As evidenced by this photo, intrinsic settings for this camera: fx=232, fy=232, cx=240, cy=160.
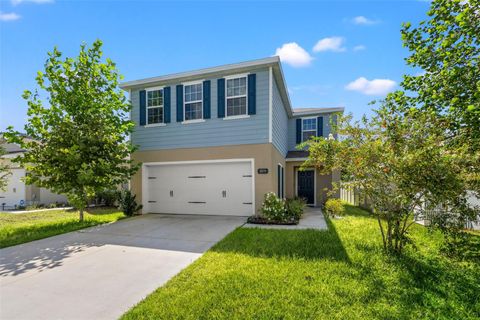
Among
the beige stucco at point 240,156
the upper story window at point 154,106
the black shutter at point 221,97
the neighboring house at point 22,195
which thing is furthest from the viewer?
the neighboring house at point 22,195

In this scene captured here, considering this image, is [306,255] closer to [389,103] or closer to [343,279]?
[343,279]

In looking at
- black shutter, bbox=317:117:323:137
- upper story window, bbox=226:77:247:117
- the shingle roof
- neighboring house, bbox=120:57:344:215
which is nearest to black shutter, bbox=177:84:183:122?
neighboring house, bbox=120:57:344:215

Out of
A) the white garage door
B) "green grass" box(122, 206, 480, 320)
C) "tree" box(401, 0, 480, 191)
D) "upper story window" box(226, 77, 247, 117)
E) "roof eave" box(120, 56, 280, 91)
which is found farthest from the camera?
the white garage door

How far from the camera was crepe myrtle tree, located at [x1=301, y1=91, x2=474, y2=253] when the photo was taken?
3680mm

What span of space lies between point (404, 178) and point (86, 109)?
30.5 ft

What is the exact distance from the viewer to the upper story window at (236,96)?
8781 mm

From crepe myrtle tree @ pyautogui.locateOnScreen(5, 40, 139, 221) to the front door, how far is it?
9503mm

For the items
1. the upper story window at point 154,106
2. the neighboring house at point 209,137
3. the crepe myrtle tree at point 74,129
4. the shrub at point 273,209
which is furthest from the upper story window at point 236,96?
the crepe myrtle tree at point 74,129

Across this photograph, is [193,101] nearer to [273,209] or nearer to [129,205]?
[129,205]

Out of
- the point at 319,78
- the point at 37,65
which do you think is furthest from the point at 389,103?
the point at 37,65

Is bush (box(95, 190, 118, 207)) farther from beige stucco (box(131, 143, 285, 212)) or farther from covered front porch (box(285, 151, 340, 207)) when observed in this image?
covered front porch (box(285, 151, 340, 207))

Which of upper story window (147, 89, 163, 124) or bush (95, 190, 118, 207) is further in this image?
bush (95, 190, 118, 207)

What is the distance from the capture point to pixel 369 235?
6129 mm

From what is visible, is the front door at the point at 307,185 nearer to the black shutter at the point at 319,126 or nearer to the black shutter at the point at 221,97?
the black shutter at the point at 319,126
